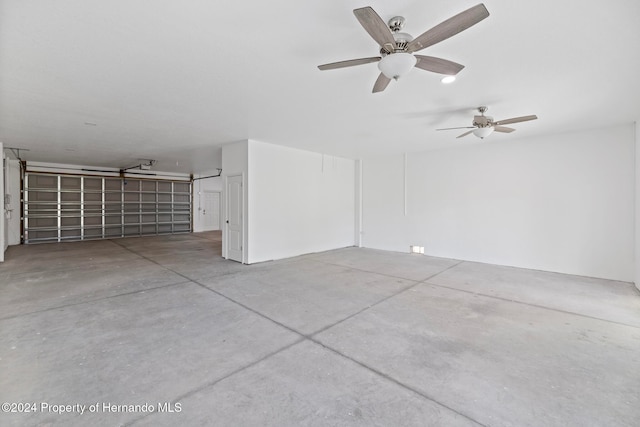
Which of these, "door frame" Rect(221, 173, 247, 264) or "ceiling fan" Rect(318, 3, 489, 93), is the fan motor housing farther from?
"door frame" Rect(221, 173, 247, 264)

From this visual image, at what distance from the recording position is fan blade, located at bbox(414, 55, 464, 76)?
2.25 metres

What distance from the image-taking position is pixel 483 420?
1.70m

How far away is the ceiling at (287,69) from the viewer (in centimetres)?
205

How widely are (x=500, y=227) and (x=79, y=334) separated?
7244 mm

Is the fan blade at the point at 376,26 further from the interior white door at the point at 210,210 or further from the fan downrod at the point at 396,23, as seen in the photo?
the interior white door at the point at 210,210

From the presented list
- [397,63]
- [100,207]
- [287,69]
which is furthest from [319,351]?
[100,207]

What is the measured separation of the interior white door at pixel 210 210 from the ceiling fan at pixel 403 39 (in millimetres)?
11600

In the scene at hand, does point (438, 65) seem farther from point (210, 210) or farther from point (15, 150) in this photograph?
point (210, 210)

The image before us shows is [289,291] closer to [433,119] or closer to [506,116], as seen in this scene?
[433,119]

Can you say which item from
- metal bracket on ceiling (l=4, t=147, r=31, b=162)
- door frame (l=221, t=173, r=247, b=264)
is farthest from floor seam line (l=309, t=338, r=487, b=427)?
metal bracket on ceiling (l=4, t=147, r=31, b=162)

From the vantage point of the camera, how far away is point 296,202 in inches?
272

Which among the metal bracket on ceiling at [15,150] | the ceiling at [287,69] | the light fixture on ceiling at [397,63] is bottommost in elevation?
the light fixture on ceiling at [397,63]

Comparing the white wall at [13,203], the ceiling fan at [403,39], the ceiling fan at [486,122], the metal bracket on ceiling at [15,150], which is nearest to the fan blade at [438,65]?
the ceiling fan at [403,39]

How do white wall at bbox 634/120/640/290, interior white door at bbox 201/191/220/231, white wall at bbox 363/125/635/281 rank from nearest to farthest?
1. white wall at bbox 634/120/640/290
2. white wall at bbox 363/125/635/281
3. interior white door at bbox 201/191/220/231
